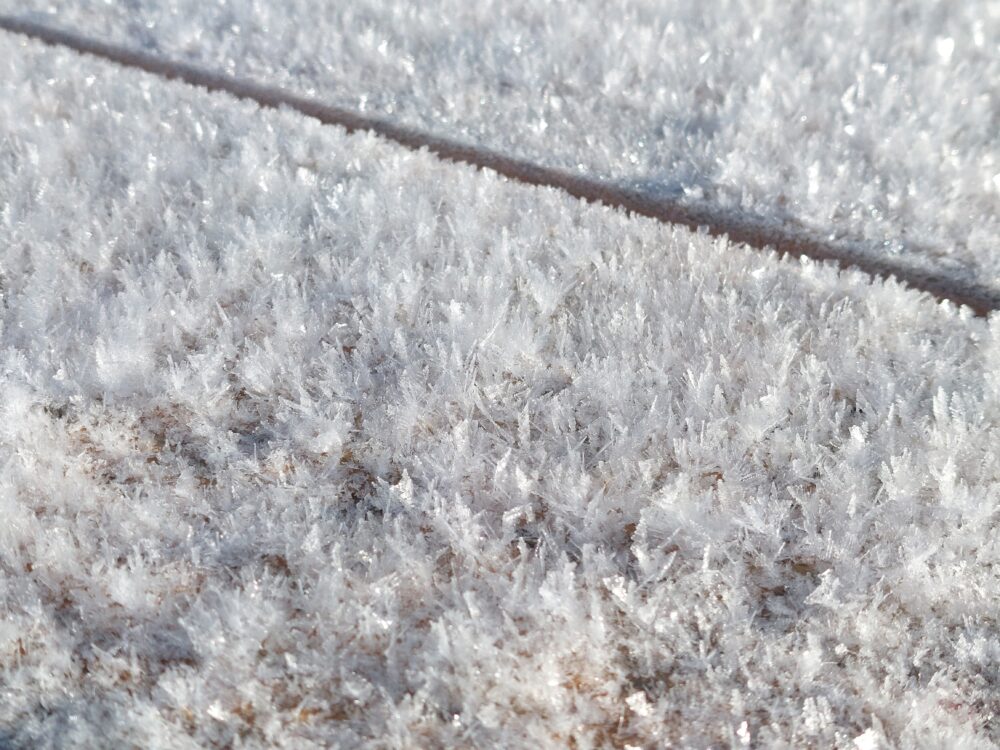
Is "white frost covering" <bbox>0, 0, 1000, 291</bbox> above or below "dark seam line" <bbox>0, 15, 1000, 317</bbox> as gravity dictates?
above

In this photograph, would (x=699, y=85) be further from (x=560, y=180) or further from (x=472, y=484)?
(x=472, y=484)

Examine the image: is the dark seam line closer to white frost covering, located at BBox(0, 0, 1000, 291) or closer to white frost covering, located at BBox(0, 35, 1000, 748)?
white frost covering, located at BBox(0, 0, 1000, 291)

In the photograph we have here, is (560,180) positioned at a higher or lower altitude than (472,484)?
higher

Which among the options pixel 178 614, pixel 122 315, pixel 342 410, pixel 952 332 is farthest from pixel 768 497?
pixel 122 315

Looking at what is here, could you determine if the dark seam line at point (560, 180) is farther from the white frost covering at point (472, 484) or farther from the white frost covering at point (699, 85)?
the white frost covering at point (472, 484)

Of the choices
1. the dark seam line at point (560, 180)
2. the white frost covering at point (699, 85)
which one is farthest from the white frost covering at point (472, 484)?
the white frost covering at point (699, 85)

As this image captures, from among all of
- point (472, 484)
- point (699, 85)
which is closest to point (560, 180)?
point (699, 85)

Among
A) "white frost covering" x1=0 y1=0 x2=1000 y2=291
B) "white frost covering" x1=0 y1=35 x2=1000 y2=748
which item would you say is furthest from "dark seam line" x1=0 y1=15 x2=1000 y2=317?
"white frost covering" x1=0 y1=35 x2=1000 y2=748
